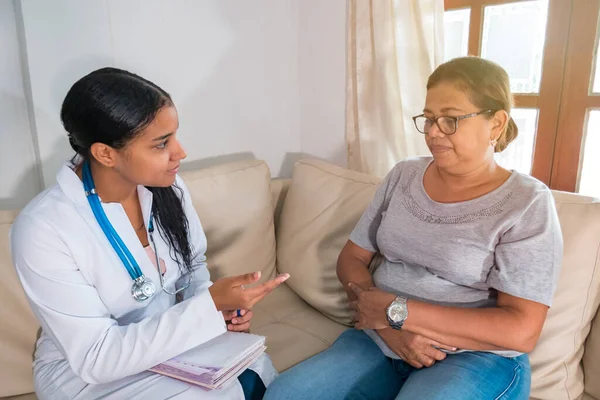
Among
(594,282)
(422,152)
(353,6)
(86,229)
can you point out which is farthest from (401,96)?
(86,229)

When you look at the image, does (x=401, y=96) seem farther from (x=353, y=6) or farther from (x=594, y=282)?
(x=594, y=282)

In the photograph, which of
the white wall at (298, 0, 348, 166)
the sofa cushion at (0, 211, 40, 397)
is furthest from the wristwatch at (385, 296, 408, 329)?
the white wall at (298, 0, 348, 166)

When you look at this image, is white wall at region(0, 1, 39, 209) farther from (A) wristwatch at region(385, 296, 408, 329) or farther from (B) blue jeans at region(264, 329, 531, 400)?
(A) wristwatch at region(385, 296, 408, 329)

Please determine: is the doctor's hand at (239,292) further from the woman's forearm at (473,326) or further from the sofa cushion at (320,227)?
the sofa cushion at (320,227)

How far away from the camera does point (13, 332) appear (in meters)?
1.34

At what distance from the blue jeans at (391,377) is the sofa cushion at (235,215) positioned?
582mm

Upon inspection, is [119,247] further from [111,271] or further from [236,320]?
[236,320]

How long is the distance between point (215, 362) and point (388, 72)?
1.29 metres

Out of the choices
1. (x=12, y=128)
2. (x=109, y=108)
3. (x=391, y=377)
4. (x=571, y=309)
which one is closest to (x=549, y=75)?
(x=571, y=309)

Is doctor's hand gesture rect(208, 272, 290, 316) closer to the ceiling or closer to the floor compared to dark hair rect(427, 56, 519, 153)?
closer to the floor

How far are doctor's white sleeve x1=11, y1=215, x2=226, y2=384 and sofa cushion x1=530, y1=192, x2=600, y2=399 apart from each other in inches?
37.7

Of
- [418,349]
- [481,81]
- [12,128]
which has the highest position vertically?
[481,81]

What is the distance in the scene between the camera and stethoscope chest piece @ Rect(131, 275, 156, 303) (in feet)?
3.78

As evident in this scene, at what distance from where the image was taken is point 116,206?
3.85 feet
